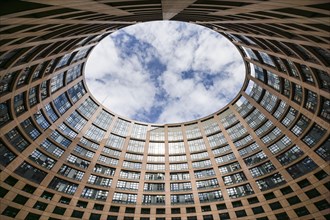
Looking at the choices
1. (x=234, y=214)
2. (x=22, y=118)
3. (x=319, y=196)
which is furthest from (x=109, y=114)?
(x=319, y=196)

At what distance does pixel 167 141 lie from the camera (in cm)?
6341

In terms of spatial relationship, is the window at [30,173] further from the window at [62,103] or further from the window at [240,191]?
the window at [240,191]

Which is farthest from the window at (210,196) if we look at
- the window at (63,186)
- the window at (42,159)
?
the window at (42,159)

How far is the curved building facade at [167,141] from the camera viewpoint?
2914 centimetres

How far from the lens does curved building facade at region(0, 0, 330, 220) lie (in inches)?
1147

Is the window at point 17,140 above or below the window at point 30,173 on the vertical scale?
above

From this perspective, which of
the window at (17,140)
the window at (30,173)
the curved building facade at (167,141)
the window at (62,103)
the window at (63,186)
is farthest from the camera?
the window at (62,103)

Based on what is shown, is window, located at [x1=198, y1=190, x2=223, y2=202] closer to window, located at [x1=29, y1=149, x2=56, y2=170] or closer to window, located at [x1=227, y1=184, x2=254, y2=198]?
window, located at [x1=227, y1=184, x2=254, y2=198]

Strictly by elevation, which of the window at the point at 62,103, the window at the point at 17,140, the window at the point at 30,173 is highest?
the window at the point at 62,103

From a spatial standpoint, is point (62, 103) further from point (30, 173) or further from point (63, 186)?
point (63, 186)

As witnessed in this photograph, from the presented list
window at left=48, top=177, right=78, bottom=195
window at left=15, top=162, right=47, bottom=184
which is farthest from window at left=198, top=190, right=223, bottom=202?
window at left=15, top=162, right=47, bottom=184

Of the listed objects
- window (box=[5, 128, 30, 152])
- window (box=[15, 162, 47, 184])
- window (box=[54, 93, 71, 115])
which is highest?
window (box=[54, 93, 71, 115])

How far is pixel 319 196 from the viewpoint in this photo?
3547 cm

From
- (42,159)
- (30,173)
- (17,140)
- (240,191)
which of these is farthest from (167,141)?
(17,140)
